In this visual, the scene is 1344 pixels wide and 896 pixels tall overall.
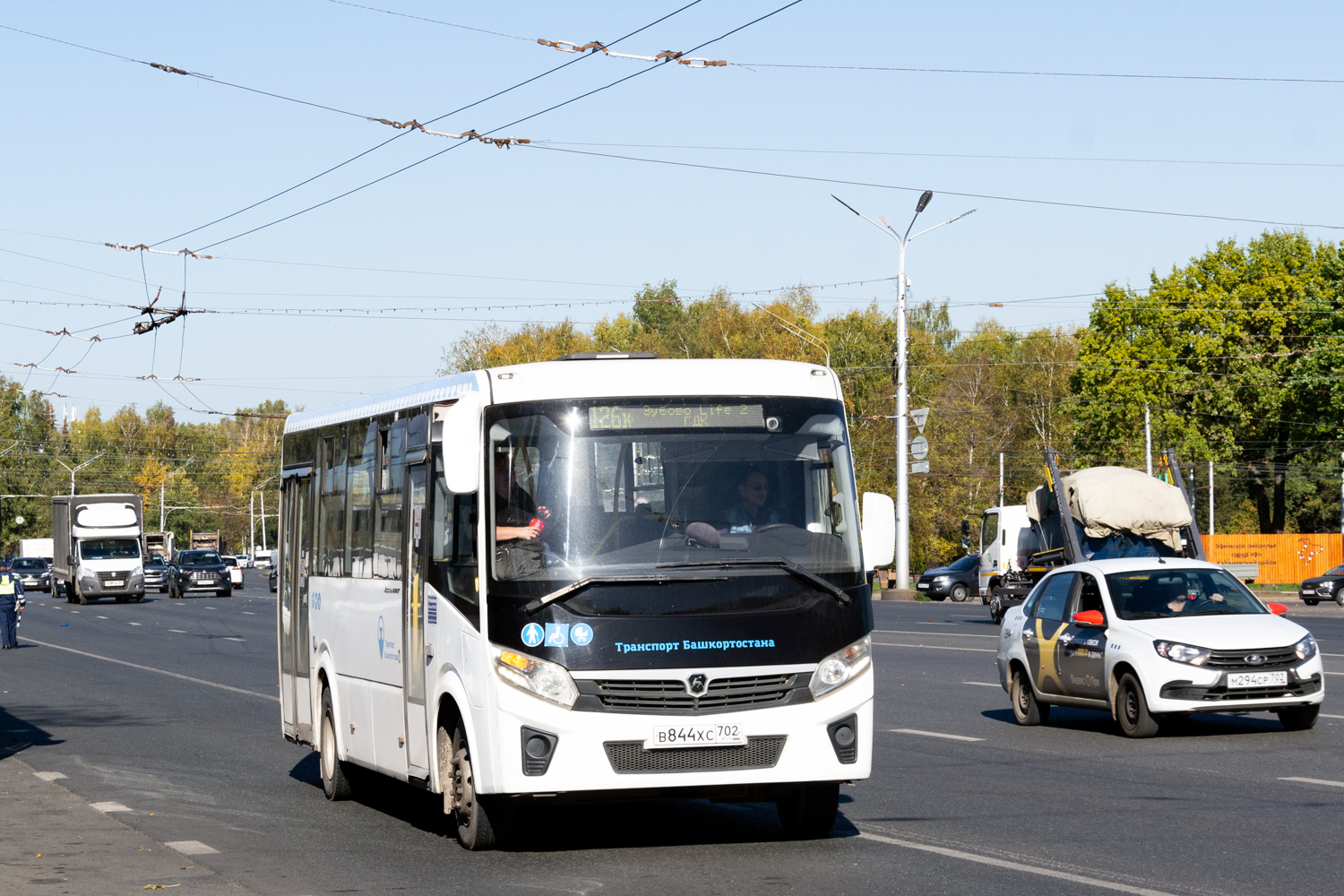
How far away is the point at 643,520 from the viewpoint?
9.26 meters

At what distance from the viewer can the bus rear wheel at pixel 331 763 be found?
40.1ft

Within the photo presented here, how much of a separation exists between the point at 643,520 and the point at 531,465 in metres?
0.66

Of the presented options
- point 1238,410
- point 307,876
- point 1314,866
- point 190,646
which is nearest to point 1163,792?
point 1314,866

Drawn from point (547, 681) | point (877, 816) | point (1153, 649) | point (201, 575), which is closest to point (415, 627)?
point (547, 681)

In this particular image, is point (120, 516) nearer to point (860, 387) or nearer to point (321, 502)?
point (860, 387)

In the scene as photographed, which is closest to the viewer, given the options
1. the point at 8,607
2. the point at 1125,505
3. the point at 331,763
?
the point at 331,763

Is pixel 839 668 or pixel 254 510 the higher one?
pixel 254 510

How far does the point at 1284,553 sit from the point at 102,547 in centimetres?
4184

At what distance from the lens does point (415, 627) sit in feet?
33.3

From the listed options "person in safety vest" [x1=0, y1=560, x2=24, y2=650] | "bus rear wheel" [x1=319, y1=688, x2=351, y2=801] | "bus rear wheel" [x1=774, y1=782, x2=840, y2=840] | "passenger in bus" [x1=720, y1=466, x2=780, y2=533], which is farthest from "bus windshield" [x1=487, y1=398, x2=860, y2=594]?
"person in safety vest" [x1=0, y1=560, x2=24, y2=650]

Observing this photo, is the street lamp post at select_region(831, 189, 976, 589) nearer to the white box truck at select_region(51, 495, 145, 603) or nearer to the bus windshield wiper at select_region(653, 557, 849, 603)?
the white box truck at select_region(51, 495, 145, 603)

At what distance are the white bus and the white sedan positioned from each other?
5917 millimetres

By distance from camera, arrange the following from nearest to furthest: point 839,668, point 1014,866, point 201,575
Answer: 1. point 1014,866
2. point 839,668
3. point 201,575

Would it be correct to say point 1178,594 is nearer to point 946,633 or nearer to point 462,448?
point 462,448
